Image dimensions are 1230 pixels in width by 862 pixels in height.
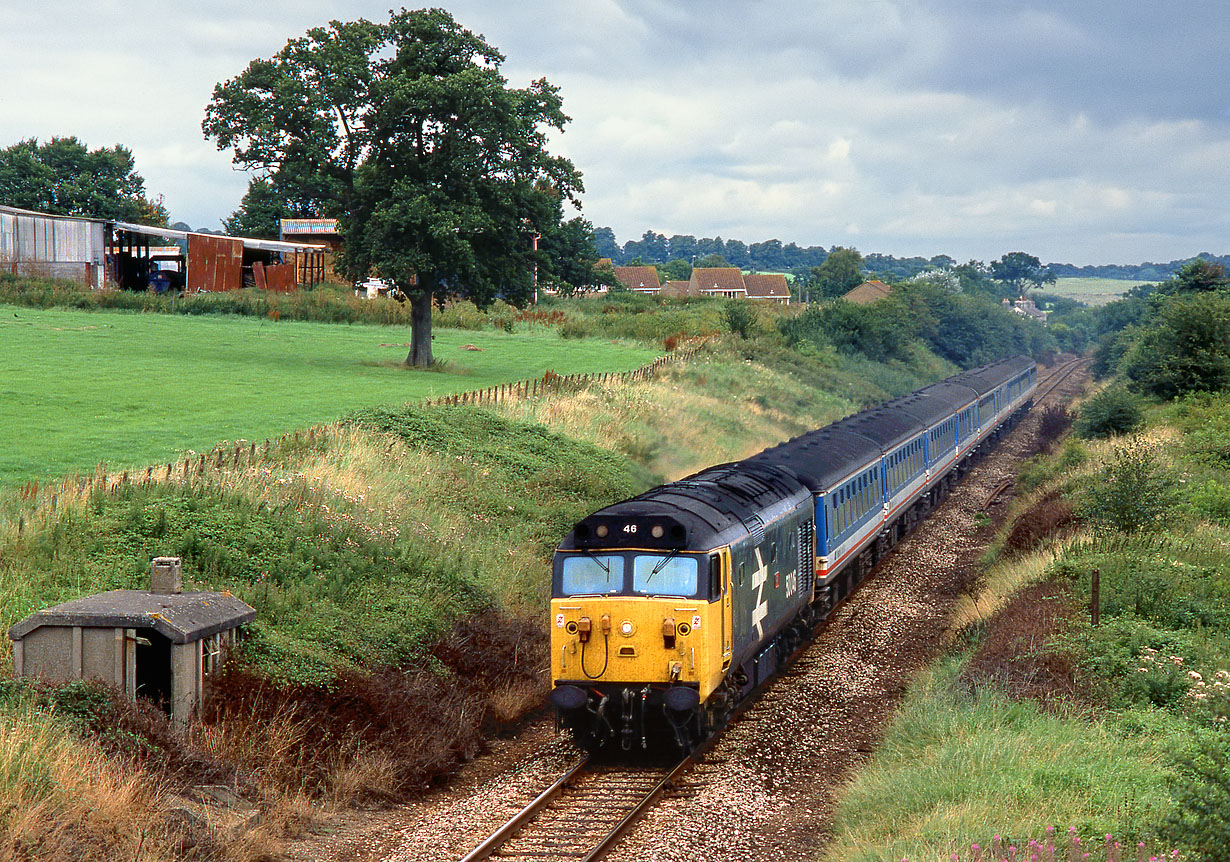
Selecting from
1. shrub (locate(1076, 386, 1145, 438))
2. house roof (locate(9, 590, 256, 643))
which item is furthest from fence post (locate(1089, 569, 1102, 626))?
shrub (locate(1076, 386, 1145, 438))

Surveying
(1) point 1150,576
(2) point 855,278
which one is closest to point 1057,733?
(1) point 1150,576

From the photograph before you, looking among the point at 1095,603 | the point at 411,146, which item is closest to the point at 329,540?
the point at 1095,603

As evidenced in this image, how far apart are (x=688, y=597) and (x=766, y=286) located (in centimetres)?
14931

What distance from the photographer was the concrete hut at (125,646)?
1212 centimetres

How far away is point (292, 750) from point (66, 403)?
16618mm

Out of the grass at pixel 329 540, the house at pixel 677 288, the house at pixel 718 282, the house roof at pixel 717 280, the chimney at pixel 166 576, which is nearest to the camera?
the chimney at pixel 166 576

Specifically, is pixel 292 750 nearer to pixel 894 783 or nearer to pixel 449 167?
pixel 894 783

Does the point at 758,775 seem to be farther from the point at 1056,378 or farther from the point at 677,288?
the point at 677,288

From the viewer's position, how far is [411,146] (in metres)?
39.9

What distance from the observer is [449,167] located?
39531 mm

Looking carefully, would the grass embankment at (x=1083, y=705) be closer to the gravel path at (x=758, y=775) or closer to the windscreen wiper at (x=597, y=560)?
the gravel path at (x=758, y=775)

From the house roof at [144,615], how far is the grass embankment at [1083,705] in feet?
22.6

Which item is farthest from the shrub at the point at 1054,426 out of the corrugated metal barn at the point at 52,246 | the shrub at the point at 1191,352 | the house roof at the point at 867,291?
the house roof at the point at 867,291

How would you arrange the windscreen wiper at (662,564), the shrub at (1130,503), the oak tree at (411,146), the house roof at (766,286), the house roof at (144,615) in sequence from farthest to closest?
the house roof at (766,286)
the oak tree at (411,146)
the shrub at (1130,503)
the windscreen wiper at (662,564)
the house roof at (144,615)
